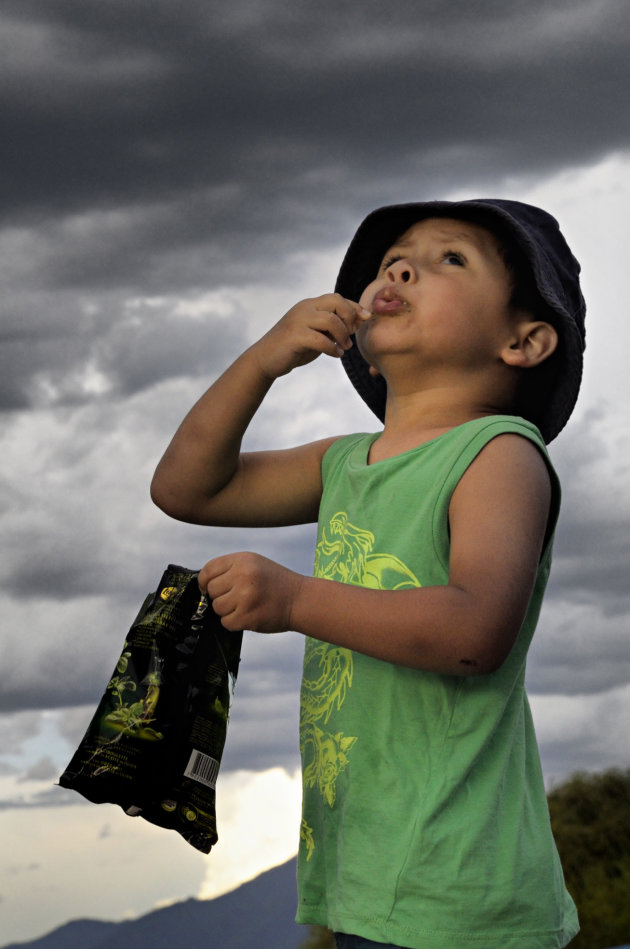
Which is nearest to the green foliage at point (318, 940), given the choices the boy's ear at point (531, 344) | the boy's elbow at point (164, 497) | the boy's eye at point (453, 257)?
the boy's elbow at point (164, 497)

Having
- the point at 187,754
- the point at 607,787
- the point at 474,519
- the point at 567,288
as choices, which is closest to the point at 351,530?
the point at 474,519

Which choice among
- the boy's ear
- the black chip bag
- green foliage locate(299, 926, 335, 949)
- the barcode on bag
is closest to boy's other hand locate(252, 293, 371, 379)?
the boy's ear

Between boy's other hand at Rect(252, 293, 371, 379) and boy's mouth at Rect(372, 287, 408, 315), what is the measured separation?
38 mm

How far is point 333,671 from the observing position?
67.6 inches

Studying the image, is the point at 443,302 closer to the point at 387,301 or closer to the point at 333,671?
the point at 387,301

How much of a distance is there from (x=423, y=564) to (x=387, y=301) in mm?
479

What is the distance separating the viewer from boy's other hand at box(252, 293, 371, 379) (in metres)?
1.80

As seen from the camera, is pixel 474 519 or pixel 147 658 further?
pixel 147 658

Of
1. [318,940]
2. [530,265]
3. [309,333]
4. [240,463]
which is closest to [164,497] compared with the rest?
[240,463]

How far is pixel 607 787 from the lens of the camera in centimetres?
431

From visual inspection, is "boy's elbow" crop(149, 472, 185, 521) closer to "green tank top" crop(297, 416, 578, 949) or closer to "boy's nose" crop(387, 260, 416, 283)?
"green tank top" crop(297, 416, 578, 949)

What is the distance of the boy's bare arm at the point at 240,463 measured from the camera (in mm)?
1938

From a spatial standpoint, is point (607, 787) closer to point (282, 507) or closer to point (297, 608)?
point (282, 507)

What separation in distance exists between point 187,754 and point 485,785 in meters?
0.48
